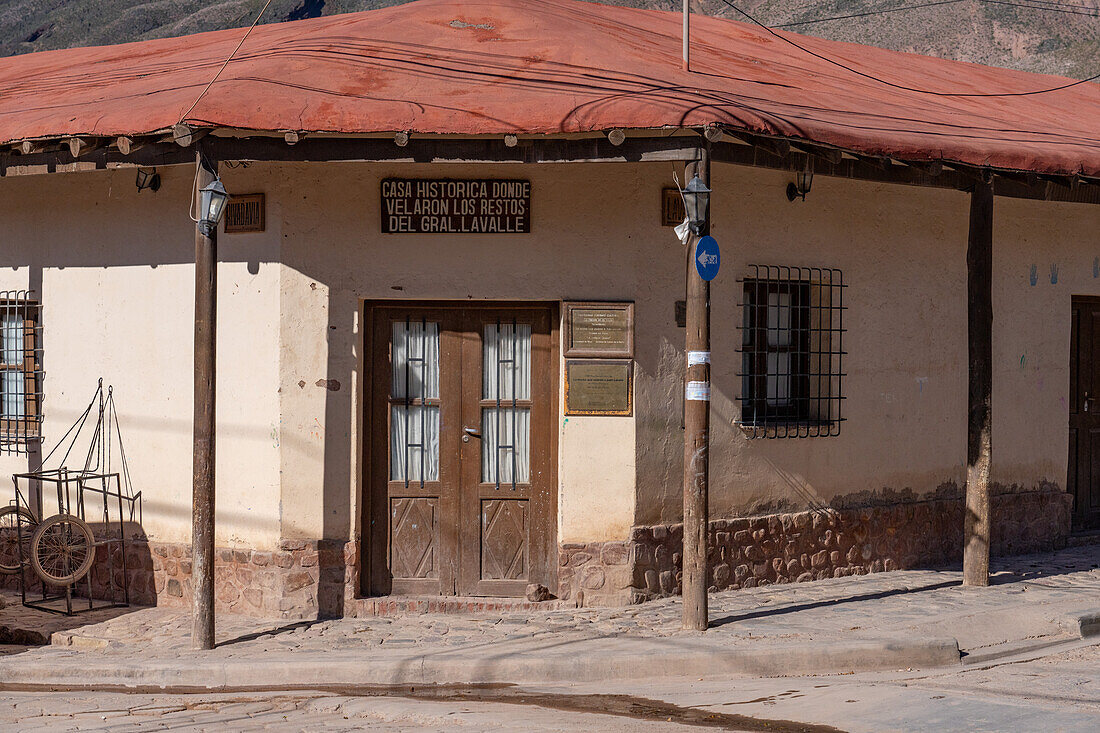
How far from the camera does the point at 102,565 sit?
8.75 meters

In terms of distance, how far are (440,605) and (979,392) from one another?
4.21m

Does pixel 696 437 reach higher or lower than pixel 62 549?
higher

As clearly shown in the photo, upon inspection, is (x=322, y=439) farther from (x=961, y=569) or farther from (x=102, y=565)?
(x=961, y=569)

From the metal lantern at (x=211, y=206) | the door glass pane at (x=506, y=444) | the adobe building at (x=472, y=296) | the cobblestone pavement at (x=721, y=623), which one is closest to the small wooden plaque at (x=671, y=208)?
the adobe building at (x=472, y=296)

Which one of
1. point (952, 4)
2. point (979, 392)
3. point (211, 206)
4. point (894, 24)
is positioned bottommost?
point (979, 392)

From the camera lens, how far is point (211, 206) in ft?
23.0

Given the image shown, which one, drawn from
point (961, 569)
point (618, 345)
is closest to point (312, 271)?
point (618, 345)

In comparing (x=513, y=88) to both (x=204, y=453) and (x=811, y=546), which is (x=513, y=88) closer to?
(x=204, y=453)

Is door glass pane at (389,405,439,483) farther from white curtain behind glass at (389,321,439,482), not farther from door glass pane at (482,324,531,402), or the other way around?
door glass pane at (482,324,531,402)

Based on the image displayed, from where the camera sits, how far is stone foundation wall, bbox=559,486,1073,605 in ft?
26.9

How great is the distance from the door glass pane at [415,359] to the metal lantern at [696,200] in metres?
2.10

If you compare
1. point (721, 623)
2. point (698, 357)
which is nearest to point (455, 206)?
point (698, 357)

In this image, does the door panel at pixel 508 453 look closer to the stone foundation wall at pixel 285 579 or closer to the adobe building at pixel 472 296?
the adobe building at pixel 472 296

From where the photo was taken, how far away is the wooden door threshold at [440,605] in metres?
8.09
